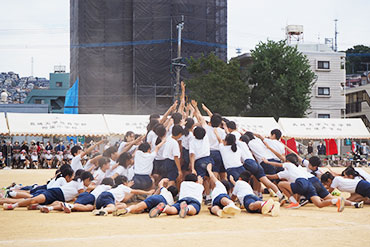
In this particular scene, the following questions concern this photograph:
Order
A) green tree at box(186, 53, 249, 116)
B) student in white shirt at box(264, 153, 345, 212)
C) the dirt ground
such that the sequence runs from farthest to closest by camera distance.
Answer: green tree at box(186, 53, 249, 116) → student in white shirt at box(264, 153, 345, 212) → the dirt ground

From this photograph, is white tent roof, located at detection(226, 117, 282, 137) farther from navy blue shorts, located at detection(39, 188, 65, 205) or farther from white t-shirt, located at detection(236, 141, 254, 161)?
navy blue shorts, located at detection(39, 188, 65, 205)

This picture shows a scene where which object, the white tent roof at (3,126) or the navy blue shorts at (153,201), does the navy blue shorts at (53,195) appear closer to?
the navy blue shorts at (153,201)

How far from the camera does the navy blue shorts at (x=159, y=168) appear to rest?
11.2m

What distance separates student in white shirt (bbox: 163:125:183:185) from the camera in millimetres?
10672

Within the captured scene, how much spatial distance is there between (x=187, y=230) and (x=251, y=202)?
236 cm

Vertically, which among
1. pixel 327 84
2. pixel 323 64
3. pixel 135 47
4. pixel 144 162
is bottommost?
pixel 144 162

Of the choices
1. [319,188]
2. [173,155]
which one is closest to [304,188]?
[319,188]

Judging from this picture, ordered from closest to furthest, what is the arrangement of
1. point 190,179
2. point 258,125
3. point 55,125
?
1. point 190,179
2. point 55,125
3. point 258,125

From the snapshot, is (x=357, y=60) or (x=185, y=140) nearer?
(x=185, y=140)

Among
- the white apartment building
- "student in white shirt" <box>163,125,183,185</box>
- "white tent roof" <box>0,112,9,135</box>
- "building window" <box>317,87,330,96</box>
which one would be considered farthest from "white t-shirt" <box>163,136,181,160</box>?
"building window" <box>317,87,330,96</box>

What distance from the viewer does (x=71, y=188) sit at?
34.5 feet

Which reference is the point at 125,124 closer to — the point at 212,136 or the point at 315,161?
the point at 212,136

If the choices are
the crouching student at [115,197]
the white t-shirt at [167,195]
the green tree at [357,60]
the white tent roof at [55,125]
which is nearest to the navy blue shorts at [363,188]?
the white t-shirt at [167,195]

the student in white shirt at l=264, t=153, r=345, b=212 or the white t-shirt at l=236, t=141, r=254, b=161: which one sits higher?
the white t-shirt at l=236, t=141, r=254, b=161
